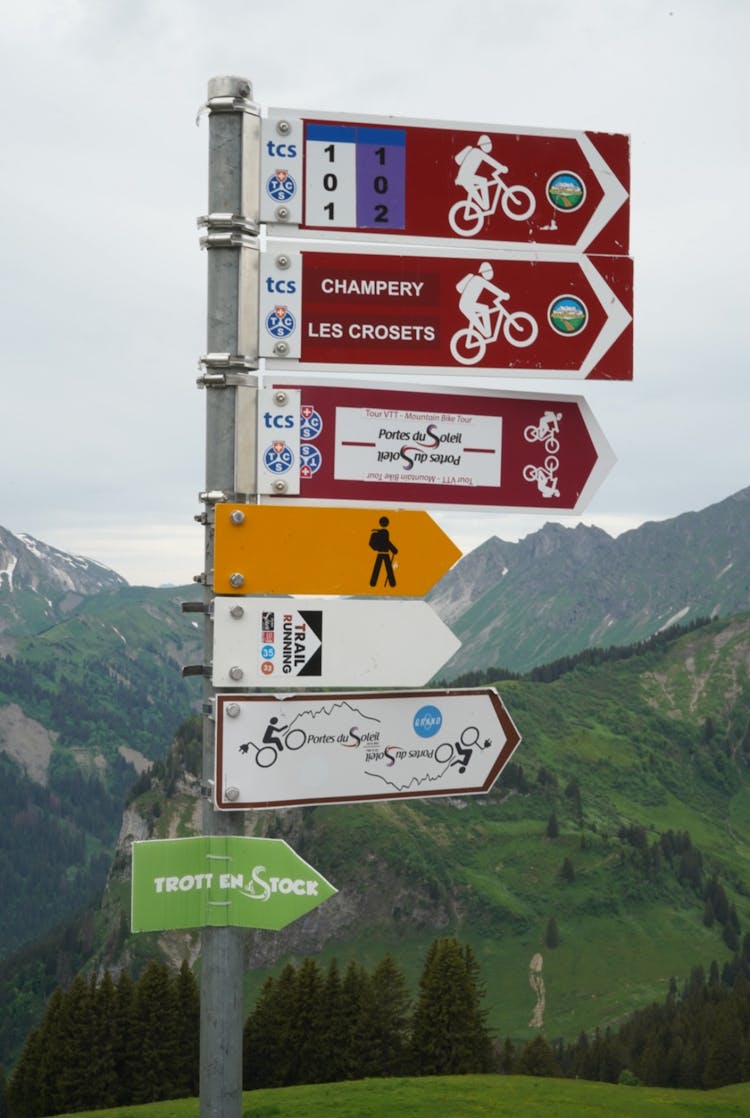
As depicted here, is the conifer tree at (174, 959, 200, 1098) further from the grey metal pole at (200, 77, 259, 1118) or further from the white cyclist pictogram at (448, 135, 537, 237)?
the white cyclist pictogram at (448, 135, 537, 237)

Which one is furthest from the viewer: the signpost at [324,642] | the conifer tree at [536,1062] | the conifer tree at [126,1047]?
the conifer tree at [536,1062]

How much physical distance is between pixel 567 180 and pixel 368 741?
14.3ft

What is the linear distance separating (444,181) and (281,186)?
1188mm

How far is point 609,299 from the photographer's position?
8.23m

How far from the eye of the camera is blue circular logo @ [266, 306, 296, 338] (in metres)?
7.84

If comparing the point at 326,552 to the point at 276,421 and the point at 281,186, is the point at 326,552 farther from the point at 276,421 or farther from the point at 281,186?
the point at 281,186

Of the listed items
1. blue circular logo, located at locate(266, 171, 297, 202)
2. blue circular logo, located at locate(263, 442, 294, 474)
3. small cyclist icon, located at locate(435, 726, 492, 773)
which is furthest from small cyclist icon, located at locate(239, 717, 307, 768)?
blue circular logo, located at locate(266, 171, 297, 202)

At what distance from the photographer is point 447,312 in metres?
8.05

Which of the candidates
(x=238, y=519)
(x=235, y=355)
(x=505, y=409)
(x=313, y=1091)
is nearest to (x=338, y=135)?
(x=235, y=355)

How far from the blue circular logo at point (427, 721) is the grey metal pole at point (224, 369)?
1.38 m

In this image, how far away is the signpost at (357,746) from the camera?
25.0 ft

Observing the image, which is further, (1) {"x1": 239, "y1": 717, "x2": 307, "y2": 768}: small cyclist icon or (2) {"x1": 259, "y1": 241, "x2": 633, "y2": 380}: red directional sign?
(2) {"x1": 259, "y1": 241, "x2": 633, "y2": 380}: red directional sign

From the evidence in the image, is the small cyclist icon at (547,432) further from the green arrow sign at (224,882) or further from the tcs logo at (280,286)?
the green arrow sign at (224,882)

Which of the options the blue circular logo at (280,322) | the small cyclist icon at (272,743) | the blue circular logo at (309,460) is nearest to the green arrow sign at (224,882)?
the small cyclist icon at (272,743)
